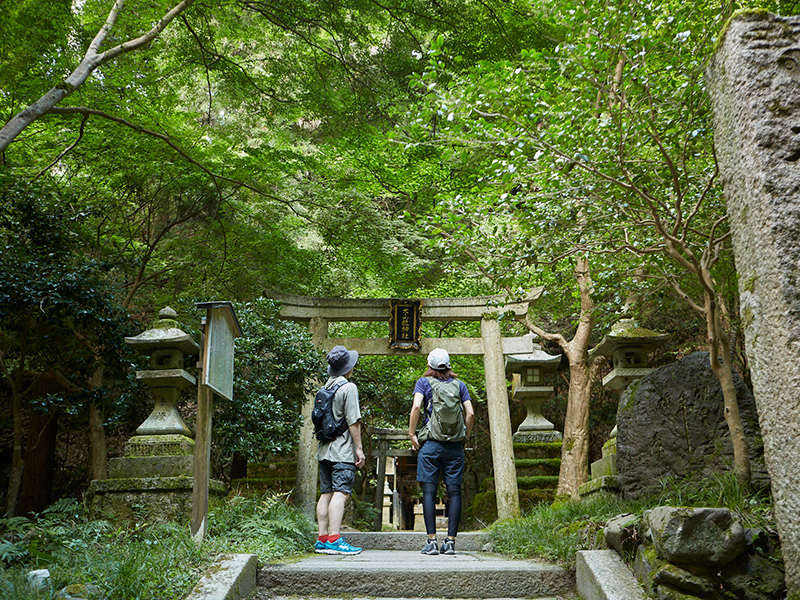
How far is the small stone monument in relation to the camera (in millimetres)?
5430

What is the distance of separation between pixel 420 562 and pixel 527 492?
5811mm

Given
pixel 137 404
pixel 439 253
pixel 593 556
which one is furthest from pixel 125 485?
pixel 439 253

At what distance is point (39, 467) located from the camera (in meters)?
10.6

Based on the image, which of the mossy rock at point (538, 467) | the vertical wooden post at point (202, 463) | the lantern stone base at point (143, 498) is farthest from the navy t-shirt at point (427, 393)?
the mossy rock at point (538, 467)

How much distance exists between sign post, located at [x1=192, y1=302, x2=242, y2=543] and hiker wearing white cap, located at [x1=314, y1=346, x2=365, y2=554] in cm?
94

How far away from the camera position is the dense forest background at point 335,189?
15.4 feet

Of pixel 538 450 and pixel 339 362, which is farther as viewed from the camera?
pixel 538 450

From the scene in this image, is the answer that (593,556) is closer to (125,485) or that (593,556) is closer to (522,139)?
(522,139)

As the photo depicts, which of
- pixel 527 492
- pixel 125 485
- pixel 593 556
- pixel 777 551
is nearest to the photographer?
pixel 777 551

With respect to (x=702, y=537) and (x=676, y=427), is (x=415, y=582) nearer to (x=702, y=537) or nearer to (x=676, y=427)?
(x=702, y=537)

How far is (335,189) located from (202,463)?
6699 mm

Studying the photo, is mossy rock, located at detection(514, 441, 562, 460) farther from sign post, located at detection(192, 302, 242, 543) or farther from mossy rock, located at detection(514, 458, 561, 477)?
sign post, located at detection(192, 302, 242, 543)

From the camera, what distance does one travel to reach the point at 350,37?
846cm

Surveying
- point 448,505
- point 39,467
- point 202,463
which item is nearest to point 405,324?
point 448,505
